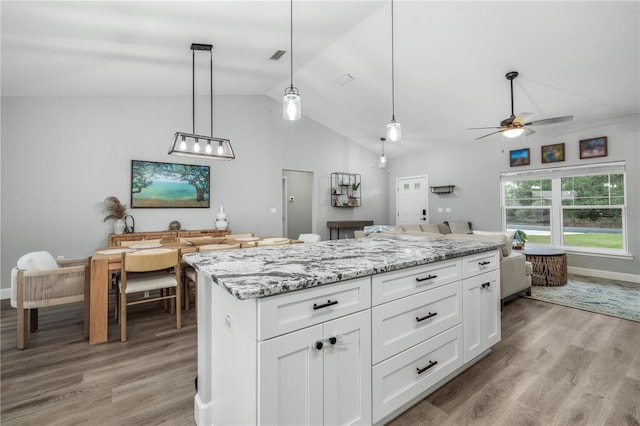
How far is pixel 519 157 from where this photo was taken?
5.77 metres

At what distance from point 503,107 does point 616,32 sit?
5.84 ft

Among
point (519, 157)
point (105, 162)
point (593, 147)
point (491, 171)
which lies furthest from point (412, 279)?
point (491, 171)

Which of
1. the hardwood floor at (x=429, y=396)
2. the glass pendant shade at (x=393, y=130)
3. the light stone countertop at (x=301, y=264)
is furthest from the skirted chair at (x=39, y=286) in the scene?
the glass pendant shade at (x=393, y=130)

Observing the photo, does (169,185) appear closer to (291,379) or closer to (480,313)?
(291,379)

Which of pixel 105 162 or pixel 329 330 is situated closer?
pixel 329 330

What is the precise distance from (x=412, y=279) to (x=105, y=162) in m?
5.00

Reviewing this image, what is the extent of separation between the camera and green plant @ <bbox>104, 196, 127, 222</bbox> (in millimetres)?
4508

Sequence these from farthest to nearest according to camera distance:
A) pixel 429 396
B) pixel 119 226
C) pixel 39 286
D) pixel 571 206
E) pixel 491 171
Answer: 1. pixel 491 171
2. pixel 571 206
3. pixel 119 226
4. pixel 39 286
5. pixel 429 396

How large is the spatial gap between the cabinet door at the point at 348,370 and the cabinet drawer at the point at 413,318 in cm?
8

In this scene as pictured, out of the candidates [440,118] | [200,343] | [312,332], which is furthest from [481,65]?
[200,343]

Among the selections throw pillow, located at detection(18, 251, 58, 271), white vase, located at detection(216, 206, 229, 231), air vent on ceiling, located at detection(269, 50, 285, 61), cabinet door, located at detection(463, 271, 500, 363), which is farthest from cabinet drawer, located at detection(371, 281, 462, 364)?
white vase, located at detection(216, 206, 229, 231)

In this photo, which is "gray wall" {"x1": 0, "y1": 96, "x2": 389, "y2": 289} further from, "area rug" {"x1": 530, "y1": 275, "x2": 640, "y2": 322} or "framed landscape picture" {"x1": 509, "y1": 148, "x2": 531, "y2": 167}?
"area rug" {"x1": 530, "y1": 275, "x2": 640, "y2": 322}

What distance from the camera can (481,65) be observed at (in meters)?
3.92

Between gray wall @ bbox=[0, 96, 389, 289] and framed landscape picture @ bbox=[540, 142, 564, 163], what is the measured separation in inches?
191
